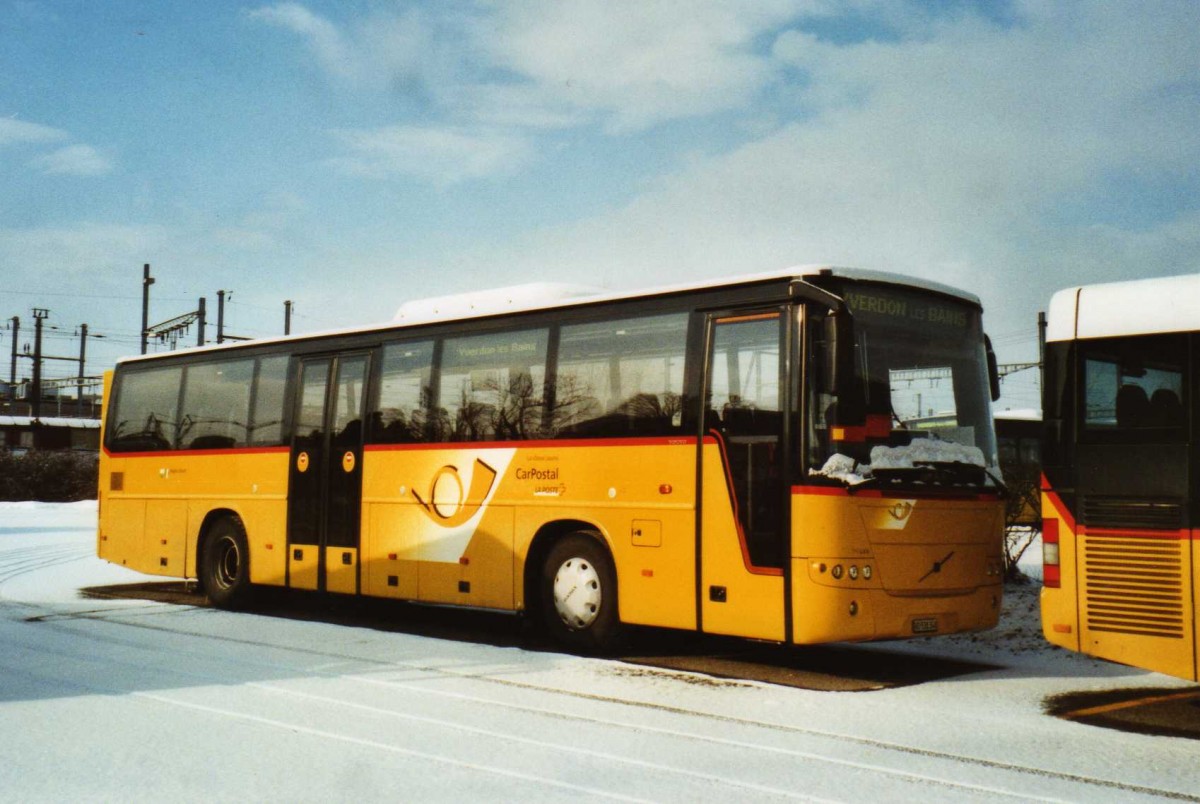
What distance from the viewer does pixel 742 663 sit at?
1064 centimetres

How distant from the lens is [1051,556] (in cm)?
839

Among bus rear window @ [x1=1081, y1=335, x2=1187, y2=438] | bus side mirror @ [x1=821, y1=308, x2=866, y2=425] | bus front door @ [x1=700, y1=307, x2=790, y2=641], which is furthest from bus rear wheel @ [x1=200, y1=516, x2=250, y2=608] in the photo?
bus rear window @ [x1=1081, y1=335, x2=1187, y2=438]

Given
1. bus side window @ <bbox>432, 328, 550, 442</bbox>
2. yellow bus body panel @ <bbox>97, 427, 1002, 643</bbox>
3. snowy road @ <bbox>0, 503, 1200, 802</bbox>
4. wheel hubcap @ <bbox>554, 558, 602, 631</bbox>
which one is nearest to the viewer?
snowy road @ <bbox>0, 503, 1200, 802</bbox>

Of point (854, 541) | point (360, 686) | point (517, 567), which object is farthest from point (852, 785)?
point (517, 567)

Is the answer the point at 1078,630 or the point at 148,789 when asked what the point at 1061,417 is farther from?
the point at 148,789

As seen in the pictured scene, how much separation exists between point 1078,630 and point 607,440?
4.28 meters

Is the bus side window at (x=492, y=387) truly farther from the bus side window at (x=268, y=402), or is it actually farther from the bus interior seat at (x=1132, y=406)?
the bus interior seat at (x=1132, y=406)

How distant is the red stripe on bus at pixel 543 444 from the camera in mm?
10281

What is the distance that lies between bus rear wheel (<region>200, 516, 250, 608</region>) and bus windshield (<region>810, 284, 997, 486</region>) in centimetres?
824

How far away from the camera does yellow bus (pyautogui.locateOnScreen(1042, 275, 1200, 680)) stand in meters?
7.81

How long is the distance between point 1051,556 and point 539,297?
5.59 m

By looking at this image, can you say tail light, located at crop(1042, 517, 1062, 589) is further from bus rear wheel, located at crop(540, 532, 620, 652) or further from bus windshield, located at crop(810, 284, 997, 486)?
bus rear wheel, located at crop(540, 532, 620, 652)

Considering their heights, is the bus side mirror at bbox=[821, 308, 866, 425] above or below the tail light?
above

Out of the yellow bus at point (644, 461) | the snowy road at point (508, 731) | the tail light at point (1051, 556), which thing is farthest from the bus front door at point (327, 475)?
the tail light at point (1051, 556)
